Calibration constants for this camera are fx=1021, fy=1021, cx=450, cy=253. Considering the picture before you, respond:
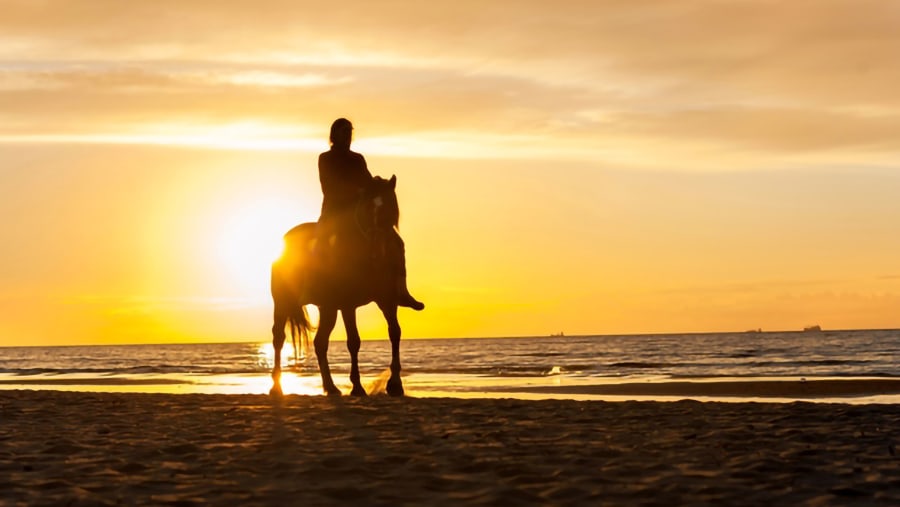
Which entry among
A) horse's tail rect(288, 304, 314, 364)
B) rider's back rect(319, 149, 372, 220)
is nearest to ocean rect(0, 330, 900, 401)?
horse's tail rect(288, 304, 314, 364)

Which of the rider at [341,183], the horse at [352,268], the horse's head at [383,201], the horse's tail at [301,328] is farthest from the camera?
the horse's tail at [301,328]

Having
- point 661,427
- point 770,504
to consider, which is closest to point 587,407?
point 661,427

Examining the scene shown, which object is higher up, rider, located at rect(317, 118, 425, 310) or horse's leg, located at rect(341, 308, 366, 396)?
rider, located at rect(317, 118, 425, 310)

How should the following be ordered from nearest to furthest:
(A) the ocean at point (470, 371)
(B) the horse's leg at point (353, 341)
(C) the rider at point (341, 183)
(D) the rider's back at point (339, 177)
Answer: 1. (C) the rider at point (341, 183)
2. (D) the rider's back at point (339, 177)
3. (B) the horse's leg at point (353, 341)
4. (A) the ocean at point (470, 371)

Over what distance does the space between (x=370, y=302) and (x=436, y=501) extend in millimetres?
8468

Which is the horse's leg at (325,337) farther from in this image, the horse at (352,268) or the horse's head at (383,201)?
the horse's head at (383,201)

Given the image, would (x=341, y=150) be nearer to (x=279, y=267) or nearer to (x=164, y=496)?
(x=279, y=267)

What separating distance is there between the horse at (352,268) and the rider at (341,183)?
5.0 inches

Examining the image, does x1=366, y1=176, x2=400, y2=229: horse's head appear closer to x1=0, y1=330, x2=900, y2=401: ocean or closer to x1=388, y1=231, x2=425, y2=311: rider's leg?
x1=388, y1=231, x2=425, y2=311: rider's leg

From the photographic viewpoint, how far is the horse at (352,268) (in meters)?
13.4

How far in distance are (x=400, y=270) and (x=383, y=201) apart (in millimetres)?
1160

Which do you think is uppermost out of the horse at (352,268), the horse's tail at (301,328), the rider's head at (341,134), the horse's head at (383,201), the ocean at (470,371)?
the rider's head at (341,134)

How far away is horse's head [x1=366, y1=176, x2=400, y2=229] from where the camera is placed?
13305 mm

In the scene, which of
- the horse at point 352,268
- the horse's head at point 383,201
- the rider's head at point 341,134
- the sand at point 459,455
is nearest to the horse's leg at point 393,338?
the horse at point 352,268
